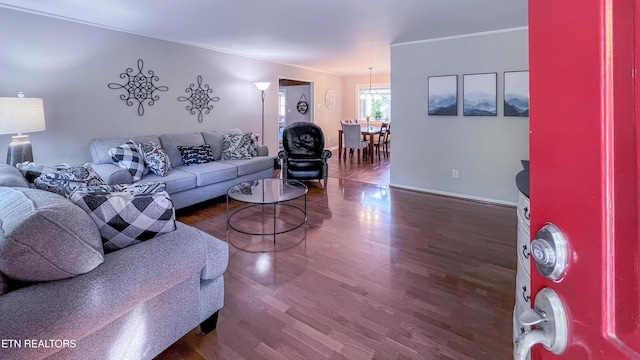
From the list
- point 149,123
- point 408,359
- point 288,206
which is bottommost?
point 408,359

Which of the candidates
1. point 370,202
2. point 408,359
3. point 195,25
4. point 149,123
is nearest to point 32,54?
point 149,123

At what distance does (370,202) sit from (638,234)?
12.9 feet

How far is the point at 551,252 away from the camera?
440 millimetres

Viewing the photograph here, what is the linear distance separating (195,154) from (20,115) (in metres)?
1.83

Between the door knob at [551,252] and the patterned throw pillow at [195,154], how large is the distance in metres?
4.36

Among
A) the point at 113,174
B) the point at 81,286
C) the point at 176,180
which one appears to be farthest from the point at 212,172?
the point at 81,286

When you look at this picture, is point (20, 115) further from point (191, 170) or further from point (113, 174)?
point (191, 170)

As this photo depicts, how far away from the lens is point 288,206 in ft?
13.2

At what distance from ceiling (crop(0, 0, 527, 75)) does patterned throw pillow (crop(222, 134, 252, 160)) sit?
4.62ft

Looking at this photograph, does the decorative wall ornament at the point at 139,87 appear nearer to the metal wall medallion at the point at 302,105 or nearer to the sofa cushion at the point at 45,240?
the sofa cushion at the point at 45,240

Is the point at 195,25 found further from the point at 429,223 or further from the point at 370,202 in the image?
the point at 429,223

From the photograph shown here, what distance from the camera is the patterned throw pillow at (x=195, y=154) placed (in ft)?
14.1

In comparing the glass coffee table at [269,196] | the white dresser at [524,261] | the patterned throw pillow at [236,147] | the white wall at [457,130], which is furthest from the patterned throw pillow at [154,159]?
the white dresser at [524,261]

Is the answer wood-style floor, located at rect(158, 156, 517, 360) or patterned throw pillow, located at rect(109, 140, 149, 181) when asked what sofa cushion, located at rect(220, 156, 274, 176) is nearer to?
wood-style floor, located at rect(158, 156, 517, 360)
